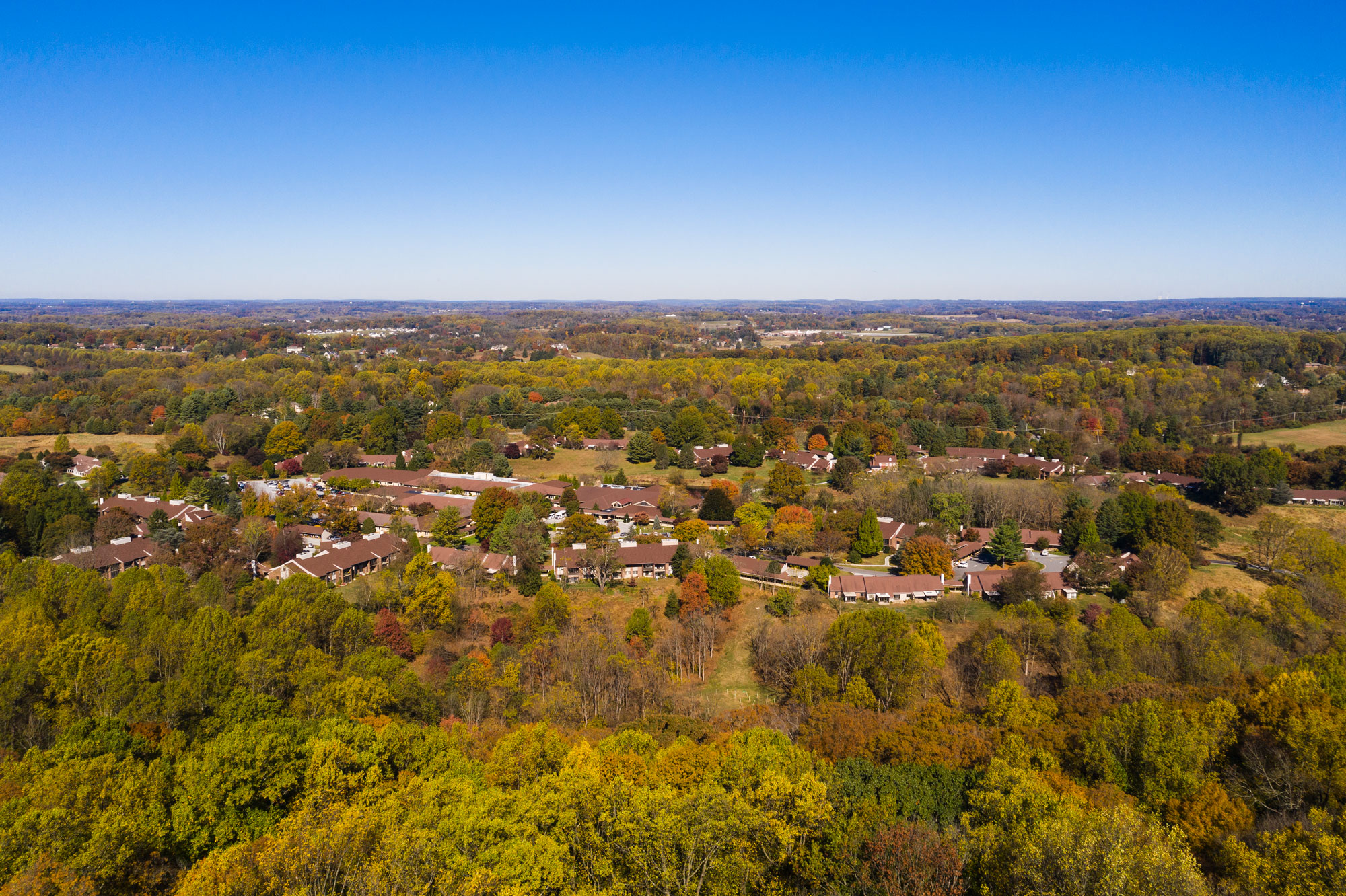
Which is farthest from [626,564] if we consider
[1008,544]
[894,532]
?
[1008,544]

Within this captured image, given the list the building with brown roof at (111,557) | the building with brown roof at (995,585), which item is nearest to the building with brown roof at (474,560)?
the building with brown roof at (111,557)

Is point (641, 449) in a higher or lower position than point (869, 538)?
higher

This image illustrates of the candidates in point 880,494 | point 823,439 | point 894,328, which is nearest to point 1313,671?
point 880,494

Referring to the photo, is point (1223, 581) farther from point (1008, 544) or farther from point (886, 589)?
point (886, 589)

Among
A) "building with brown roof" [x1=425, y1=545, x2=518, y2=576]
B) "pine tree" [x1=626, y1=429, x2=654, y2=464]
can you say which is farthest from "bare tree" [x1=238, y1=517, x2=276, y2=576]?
"pine tree" [x1=626, y1=429, x2=654, y2=464]

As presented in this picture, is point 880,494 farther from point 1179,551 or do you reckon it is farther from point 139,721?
point 139,721

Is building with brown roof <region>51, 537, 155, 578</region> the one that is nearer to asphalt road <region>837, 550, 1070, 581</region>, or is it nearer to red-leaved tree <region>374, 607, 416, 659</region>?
red-leaved tree <region>374, 607, 416, 659</region>
